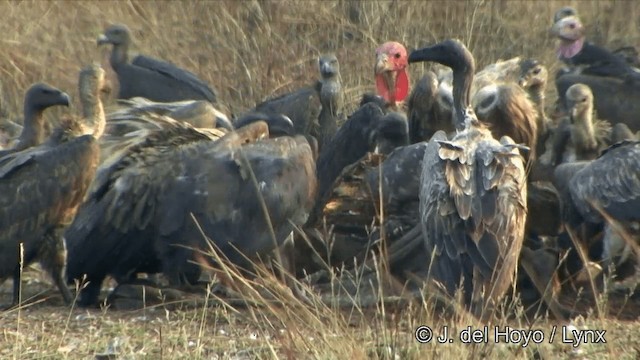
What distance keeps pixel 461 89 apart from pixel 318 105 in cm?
335

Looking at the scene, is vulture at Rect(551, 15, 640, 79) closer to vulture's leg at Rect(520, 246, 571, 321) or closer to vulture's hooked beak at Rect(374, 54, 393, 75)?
vulture's hooked beak at Rect(374, 54, 393, 75)

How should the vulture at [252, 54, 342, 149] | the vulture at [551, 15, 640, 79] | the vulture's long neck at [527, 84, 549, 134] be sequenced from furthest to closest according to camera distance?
the vulture at [551, 15, 640, 79] → the vulture at [252, 54, 342, 149] → the vulture's long neck at [527, 84, 549, 134]

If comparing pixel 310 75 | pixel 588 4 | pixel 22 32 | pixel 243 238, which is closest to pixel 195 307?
pixel 243 238

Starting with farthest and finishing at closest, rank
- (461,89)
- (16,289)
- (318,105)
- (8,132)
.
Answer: (318,105), (8,132), (461,89), (16,289)

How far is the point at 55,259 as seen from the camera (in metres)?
7.63

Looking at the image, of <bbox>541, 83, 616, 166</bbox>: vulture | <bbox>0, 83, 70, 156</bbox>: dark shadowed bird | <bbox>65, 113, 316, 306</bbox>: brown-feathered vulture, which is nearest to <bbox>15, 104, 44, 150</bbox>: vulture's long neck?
<bbox>0, 83, 70, 156</bbox>: dark shadowed bird

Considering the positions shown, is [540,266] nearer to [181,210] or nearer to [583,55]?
[181,210]

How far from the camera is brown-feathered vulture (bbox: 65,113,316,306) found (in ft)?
25.2

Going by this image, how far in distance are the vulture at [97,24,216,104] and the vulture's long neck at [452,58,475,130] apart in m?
3.58

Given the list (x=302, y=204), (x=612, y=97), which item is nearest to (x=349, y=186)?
(x=302, y=204)

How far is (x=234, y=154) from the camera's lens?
788 centimetres

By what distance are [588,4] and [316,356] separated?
10204mm

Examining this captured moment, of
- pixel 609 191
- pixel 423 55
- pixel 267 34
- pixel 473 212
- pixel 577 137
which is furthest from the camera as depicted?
pixel 267 34

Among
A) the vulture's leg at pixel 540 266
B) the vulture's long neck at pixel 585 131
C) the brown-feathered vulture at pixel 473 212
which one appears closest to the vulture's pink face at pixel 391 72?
the vulture's long neck at pixel 585 131
